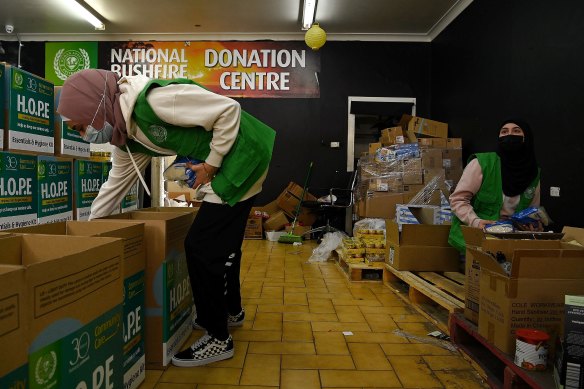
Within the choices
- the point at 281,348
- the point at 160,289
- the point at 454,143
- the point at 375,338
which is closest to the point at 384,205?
the point at 454,143

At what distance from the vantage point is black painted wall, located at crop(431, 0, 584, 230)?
3.04 metres

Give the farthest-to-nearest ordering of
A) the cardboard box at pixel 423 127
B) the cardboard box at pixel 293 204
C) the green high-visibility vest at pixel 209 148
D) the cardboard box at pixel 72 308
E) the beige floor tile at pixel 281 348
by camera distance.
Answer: the cardboard box at pixel 293 204
the cardboard box at pixel 423 127
the beige floor tile at pixel 281 348
the green high-visibility vest at pixel 209 148
the cardboard box at pixel 72 308

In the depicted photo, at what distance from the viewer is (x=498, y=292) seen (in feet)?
5.05

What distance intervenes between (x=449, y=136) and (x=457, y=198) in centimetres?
345

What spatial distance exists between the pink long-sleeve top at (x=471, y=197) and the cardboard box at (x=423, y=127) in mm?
2710

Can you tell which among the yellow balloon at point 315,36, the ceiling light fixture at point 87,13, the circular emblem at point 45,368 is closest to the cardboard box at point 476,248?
the circular emblem at point 45,368

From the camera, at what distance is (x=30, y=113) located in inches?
75.4

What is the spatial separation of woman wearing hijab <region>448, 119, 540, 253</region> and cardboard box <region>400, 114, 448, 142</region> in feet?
8.87

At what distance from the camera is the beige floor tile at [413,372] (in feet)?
5.28

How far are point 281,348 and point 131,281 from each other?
0.81m

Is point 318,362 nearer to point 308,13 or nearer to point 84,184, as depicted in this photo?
point 84,184

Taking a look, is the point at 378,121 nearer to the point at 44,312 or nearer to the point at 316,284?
the point at 316,284

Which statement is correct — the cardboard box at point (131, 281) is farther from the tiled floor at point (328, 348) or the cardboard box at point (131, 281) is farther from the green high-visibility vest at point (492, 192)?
the green high-visibility vest at point (492, 192)

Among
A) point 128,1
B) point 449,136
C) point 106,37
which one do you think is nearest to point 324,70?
point 449,136
